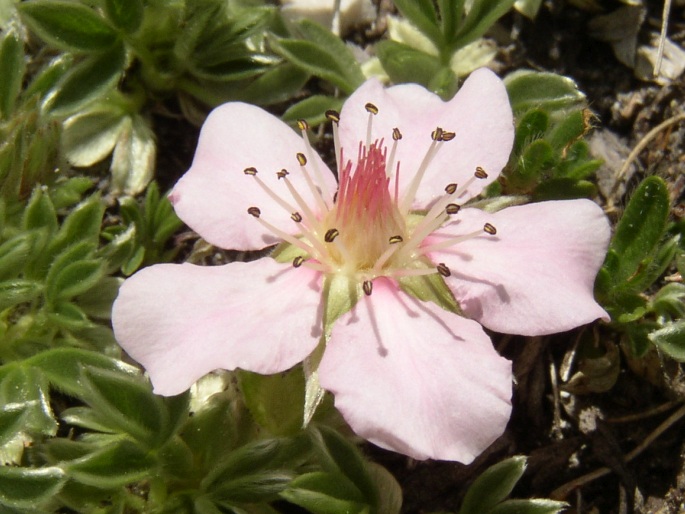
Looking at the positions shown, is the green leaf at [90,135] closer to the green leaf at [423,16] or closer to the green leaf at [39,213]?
the green leaf at [39,213]

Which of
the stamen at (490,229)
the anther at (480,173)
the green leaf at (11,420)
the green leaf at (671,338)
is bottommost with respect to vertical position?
the green leaf at (11,420)

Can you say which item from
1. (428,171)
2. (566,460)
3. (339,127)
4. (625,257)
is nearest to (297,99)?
(339,127)

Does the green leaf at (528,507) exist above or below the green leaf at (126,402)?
below

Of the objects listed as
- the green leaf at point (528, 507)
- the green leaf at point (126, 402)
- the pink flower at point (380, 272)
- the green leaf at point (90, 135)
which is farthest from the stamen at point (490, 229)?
→ the green leaf at point (90, 135)

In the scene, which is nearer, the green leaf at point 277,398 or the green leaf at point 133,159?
the green leaf at point 277,398

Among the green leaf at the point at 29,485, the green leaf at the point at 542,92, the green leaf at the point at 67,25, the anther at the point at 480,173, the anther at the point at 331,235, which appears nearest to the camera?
the green leaf at the point at 29,485

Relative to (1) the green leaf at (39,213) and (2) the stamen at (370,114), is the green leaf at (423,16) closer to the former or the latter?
(2) the stamen at (370,114)

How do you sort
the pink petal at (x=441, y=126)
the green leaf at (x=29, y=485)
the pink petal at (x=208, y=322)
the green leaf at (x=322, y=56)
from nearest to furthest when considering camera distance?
1. the pink petal at (x=208, y=322)
2. the green leaf at (x=29, y=485)
3. the pink petal at (x=441, y=126)
4. the green leaf at (x=322, y=56)

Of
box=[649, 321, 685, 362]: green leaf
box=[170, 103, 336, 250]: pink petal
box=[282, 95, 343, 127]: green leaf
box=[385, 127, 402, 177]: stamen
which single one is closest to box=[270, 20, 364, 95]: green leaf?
box=[282, 95, 343, 127]: green leaf
